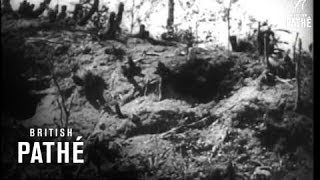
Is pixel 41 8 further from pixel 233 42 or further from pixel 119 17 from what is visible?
pixel 233 42

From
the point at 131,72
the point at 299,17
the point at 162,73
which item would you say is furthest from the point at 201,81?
the point at 299,17

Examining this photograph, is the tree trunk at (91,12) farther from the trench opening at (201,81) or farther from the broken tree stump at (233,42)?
the broken tree stump at (233,42)

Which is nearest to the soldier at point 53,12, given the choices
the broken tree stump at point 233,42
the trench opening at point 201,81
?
the trench opening at point 201,81

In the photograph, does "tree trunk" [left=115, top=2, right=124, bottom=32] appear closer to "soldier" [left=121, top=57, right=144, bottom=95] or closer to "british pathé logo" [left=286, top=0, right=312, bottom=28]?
"soldier" [left=121, top=57, right=144, bottom=95]

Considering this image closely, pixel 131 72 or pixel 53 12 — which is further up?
pixel 53 12

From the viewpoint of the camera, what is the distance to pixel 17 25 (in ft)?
13.1

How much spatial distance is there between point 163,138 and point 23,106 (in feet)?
3.56

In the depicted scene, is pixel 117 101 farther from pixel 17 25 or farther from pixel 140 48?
pixel 17 25

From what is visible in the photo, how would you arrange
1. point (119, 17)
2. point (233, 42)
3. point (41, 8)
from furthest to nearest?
1. point (233, 42)
2. point (119, 17)
3. point (41, 8)

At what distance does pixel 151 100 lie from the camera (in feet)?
13.5

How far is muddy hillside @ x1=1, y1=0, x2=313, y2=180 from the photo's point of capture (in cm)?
392

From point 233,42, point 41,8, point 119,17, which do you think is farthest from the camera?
point 233,42

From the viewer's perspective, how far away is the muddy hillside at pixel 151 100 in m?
3.92
